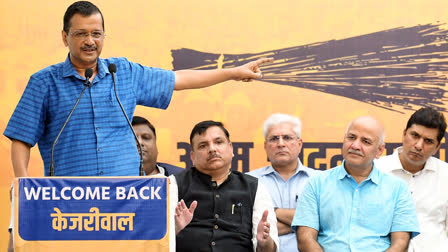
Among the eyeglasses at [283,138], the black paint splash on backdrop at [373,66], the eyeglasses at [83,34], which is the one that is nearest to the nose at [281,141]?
the eyeglasses at [283,138]

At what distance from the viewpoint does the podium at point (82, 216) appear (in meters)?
2.37

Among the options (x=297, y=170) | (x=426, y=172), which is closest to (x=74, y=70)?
(x=297, y=170)

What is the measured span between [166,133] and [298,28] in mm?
1084

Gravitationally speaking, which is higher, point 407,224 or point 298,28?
point 298,28

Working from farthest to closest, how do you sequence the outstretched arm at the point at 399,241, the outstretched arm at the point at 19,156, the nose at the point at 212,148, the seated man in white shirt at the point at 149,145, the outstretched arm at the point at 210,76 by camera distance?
1. the seated man in white shirt at the point at 149,145
2. the nose at the point at 212,148
3. the outstretched arm at the point at 399,241
4. the outstretched arm at the point at 210,76
5. the outstretched arm at the point at 19,156

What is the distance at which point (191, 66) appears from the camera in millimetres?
4352

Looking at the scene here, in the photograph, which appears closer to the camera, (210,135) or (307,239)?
(307,239)

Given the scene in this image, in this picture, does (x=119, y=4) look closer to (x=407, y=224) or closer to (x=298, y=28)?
(x=298, y=28)

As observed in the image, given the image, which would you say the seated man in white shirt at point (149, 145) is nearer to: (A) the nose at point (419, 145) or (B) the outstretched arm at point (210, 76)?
(B) the outstretched arm at point (210, 76)

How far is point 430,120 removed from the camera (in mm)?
4004

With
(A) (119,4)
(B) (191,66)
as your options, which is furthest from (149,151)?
(A) (119,4)

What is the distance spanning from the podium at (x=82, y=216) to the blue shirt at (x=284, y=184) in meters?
1.70

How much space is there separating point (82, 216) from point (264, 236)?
978 millimetres

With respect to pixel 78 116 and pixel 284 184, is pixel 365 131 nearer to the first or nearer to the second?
pixel 284 184
